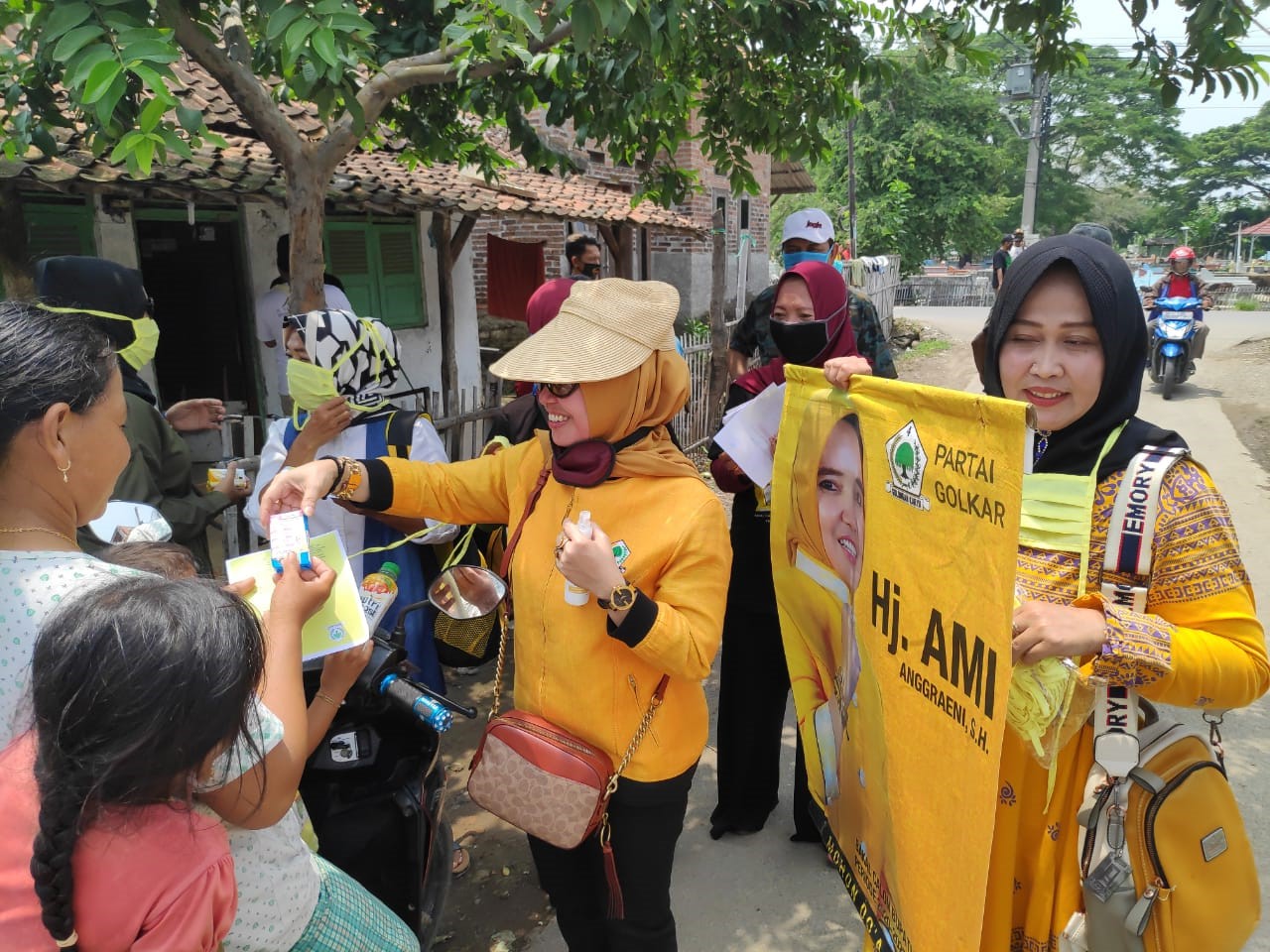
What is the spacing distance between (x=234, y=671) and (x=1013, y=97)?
22865mm

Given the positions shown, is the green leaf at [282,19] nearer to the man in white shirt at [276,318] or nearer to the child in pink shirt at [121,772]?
the child in pink shirt at [121,772]

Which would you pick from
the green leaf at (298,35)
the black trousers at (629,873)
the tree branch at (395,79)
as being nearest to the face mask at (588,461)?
the black trousers at (629,873)

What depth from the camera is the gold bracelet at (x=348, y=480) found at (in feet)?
6.70

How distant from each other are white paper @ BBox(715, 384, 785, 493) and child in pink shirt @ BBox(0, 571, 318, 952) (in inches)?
56.4

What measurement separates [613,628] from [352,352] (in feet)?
4.51

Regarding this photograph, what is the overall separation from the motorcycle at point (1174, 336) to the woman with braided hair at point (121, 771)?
39.4 feet

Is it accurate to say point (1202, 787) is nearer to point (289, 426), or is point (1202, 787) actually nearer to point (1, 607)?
point (1, 607)

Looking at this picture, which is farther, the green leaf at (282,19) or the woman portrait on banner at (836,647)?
the green leaf at (282,19)

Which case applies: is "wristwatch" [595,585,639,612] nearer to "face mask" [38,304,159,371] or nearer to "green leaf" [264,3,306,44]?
"face mask" [38,304,159,371]

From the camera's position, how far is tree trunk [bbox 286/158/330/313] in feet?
12.3

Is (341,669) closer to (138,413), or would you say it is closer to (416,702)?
(416,702)

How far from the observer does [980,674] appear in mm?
1276

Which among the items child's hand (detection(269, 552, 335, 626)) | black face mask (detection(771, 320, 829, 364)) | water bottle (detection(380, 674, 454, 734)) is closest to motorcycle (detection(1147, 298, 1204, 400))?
black face mask (detection(771, 320, 829, 364))

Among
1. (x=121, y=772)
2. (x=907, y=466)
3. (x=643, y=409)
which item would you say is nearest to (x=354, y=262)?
(x=643, y=409)
